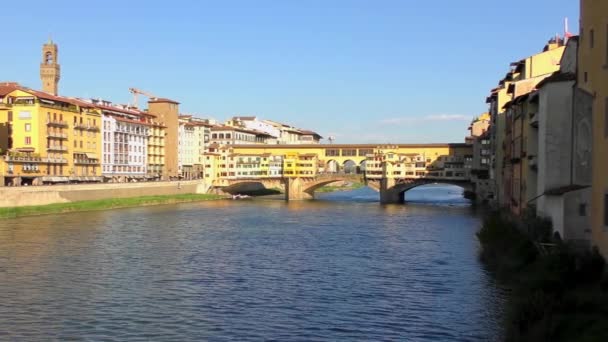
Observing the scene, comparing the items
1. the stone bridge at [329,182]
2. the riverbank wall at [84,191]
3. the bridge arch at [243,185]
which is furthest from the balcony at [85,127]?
the bridge arch at [243,185]

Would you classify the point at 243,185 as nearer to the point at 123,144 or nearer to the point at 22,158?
the point at 123,144

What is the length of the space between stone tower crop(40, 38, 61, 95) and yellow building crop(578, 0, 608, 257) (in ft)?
268

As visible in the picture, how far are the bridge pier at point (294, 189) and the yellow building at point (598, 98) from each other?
206ft

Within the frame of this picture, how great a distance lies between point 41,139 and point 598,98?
188 ft

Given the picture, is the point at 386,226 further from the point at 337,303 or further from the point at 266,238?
the point at 337,303

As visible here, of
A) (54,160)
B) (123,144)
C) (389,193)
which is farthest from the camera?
(123,144)

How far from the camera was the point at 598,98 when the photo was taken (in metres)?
17.9

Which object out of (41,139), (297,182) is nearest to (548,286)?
(41,139)

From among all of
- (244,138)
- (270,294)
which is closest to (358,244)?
(270,294)

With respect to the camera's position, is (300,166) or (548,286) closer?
(548,286)

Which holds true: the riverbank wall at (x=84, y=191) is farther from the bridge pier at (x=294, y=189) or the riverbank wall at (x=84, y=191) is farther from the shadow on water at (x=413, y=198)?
the shadow on water at (x=413, y=198)

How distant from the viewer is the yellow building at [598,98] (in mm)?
17031

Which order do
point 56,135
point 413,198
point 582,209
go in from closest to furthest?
point 582,209 → point 56,135 → point 413,198

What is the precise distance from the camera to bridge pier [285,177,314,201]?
8144cm
